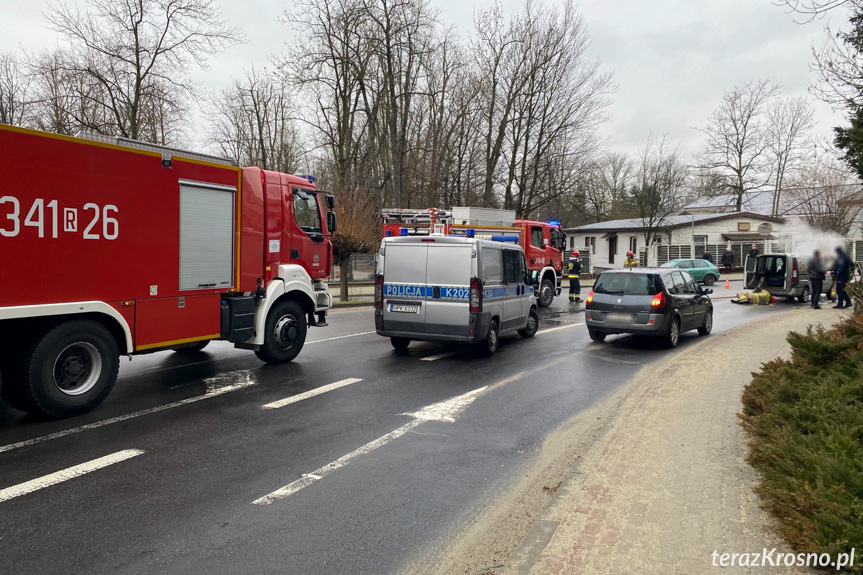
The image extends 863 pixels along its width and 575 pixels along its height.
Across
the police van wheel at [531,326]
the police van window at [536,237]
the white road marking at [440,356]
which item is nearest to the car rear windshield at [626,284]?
the police van wheel at [531,326]

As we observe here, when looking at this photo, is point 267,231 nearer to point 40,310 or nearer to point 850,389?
point 40,310

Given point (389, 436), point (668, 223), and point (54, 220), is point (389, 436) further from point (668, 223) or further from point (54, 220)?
point (668, 223)

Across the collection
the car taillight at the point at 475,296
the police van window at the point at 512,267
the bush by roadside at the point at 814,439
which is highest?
the police van window at the point at 512,267

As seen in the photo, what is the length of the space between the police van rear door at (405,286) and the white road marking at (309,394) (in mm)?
2088

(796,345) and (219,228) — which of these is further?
(219,228)

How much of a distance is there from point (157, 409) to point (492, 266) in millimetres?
6074

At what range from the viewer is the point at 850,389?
519 centimetres

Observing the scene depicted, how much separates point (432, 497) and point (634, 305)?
8578 mm

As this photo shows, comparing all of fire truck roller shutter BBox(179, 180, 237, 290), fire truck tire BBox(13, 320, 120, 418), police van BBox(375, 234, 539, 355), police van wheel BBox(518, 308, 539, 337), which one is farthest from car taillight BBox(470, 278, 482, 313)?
fire truck tire BBox(13, 320, 120, 418)

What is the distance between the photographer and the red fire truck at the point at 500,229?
19859mm

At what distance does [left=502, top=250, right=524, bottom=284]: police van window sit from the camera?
11820mm

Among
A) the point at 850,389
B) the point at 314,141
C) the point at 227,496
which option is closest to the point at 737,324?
the point at 850,389

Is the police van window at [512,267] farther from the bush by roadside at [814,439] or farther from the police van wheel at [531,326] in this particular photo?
the bush by roadside at [814,439]

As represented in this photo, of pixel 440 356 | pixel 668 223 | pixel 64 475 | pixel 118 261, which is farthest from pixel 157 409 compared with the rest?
pixel 668 223
